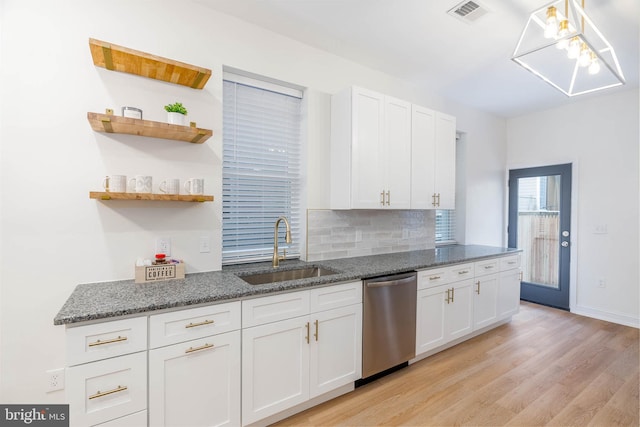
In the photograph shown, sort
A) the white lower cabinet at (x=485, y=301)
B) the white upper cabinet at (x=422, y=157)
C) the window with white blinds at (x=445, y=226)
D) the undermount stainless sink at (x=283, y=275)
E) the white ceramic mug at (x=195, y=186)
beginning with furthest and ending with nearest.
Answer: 1. the window with white blinds at (x=445, y=226)
2. the white lower cabinet at (x=485, y=301)
3. the white upper cabinet at (x=422, y=157)
4. the undermount stainless sink at (x=283, y=275)
5. the white ceramic mug at (x=195, y=186)

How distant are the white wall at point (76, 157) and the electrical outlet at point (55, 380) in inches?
1.4

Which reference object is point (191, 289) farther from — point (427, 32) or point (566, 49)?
point (566, 49)

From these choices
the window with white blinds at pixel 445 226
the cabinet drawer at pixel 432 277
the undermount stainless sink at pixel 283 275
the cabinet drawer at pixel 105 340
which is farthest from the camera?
the window with white blinds at pixel 445 226

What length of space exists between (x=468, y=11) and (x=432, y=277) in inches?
83.8

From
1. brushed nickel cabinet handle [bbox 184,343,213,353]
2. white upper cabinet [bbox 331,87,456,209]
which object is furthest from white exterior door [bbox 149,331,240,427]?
white upper cabinet [bbox 331,87,456,209]

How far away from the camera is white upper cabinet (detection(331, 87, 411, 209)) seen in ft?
8.75

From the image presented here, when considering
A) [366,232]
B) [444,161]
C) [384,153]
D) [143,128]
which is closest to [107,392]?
[143,128]

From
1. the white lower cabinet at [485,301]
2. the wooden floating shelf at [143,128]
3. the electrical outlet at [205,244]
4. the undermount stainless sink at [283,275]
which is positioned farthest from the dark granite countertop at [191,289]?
the wooden floating shelf at [143,128]

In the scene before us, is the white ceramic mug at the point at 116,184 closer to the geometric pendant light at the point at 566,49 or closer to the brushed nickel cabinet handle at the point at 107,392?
the brushed nickel cabinet handle at the point at 107,392

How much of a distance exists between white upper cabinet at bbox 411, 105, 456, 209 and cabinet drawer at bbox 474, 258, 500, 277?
2.27 ft

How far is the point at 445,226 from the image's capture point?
4285mm

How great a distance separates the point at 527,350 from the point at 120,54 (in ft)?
13.7

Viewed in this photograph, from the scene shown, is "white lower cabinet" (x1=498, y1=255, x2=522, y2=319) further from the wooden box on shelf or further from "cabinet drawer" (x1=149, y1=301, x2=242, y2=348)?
the wooden box on shelf

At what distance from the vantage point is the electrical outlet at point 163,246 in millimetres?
2082
